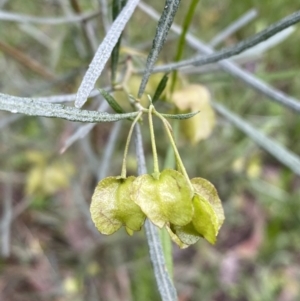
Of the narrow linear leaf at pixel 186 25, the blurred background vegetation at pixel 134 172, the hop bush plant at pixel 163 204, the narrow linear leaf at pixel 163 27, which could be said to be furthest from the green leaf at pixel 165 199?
the blurred background vegetation at pixel 134 172

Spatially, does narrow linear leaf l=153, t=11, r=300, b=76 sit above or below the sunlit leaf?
below

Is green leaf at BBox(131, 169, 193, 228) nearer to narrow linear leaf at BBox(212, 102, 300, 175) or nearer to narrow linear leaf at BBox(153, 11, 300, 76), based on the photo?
narrow linear leaf at BBox(153, 11, 300, 76)

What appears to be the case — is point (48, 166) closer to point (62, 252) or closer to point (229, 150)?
point (62, 252)

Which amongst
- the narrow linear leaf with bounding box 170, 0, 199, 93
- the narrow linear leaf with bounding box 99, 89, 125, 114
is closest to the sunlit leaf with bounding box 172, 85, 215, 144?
the narrow linear leaf with bounding box 170, 0, 199, 93

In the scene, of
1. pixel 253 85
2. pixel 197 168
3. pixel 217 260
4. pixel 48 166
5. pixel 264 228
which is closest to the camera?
pixel 253 85

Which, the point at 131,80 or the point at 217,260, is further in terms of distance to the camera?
the point at 217,260

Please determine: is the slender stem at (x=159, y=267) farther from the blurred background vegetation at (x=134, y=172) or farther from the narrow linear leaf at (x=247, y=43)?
the blurred background vegetation at (x=134, y=172)

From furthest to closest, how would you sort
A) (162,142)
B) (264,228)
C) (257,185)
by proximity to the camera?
(264,228) < (257,185) < (162,142)

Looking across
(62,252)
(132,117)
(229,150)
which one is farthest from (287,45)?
(132,117)

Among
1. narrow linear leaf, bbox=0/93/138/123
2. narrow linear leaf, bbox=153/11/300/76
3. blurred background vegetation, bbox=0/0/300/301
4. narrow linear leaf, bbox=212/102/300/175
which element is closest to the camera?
narrow linear leaf, bbox=0/93/138/123
